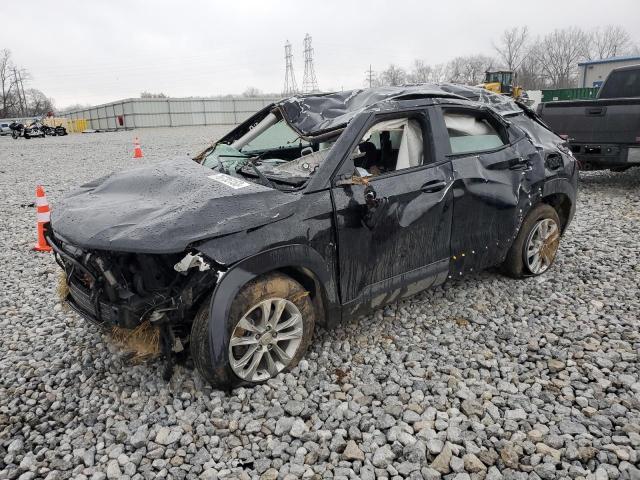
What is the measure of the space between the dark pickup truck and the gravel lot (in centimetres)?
418

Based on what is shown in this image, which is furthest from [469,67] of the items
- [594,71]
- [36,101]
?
→ [36,101]

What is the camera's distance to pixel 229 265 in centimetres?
270

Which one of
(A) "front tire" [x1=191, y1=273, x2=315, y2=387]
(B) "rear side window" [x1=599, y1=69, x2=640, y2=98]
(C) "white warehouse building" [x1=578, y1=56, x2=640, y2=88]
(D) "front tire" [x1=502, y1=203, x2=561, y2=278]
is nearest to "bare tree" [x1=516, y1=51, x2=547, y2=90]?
(C) "white warehouse building" [x1=578, y1=56, x2=640, y2=88]

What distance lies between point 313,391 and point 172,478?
94 centimetres

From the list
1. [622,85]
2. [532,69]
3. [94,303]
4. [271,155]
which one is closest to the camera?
[94,303]

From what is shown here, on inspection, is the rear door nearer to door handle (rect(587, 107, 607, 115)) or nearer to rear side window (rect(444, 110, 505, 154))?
rear side window (rect(444, 110, 505, 154))

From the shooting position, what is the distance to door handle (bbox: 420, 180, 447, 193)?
11.4 ft

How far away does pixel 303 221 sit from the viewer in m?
2.97

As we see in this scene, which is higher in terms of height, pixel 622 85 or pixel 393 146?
pixel 622 85

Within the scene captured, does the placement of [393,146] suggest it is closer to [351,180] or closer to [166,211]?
[351,180]

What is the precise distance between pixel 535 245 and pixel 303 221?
8.55 ft

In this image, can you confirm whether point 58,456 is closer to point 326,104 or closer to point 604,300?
point 326,104

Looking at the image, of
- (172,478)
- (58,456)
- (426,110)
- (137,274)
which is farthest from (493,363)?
(58,456)

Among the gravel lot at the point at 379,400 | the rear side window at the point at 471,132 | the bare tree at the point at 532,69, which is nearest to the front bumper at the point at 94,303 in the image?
the gravel lot at the point at 379,400
